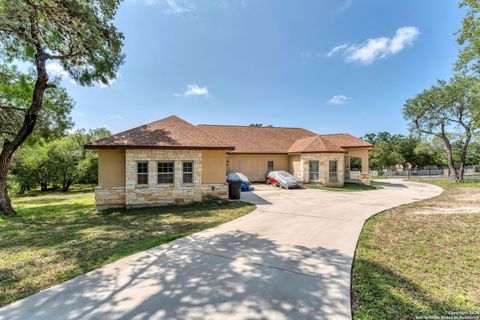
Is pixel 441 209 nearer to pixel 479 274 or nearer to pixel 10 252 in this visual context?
pixel 479 274

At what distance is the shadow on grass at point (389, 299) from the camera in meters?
2.87

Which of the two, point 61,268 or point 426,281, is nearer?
point 426,281

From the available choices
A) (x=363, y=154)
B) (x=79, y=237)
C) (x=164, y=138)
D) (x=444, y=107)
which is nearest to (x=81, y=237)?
(x=79, y=237)

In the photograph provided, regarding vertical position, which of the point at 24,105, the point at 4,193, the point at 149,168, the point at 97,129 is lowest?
the point at 4,193

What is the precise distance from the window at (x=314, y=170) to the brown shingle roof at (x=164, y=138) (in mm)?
10348

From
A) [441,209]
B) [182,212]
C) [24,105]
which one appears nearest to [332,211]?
[441,209]

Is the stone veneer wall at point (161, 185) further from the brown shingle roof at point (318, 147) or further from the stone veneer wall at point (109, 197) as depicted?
the brown shingle roof at point (318, 147)

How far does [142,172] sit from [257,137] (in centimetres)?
1572

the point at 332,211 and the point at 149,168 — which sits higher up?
the point at 149,168

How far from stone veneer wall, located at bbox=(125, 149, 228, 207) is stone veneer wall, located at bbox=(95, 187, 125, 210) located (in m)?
0.44

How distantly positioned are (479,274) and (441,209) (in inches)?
280

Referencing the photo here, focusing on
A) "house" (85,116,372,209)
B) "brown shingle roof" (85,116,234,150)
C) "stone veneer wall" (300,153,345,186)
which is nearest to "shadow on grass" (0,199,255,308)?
"house" (85,116,372,209)

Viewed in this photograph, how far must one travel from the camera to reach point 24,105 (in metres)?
12.8

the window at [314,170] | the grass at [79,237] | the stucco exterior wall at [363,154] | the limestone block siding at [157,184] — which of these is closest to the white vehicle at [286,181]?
the window at [314,170]
